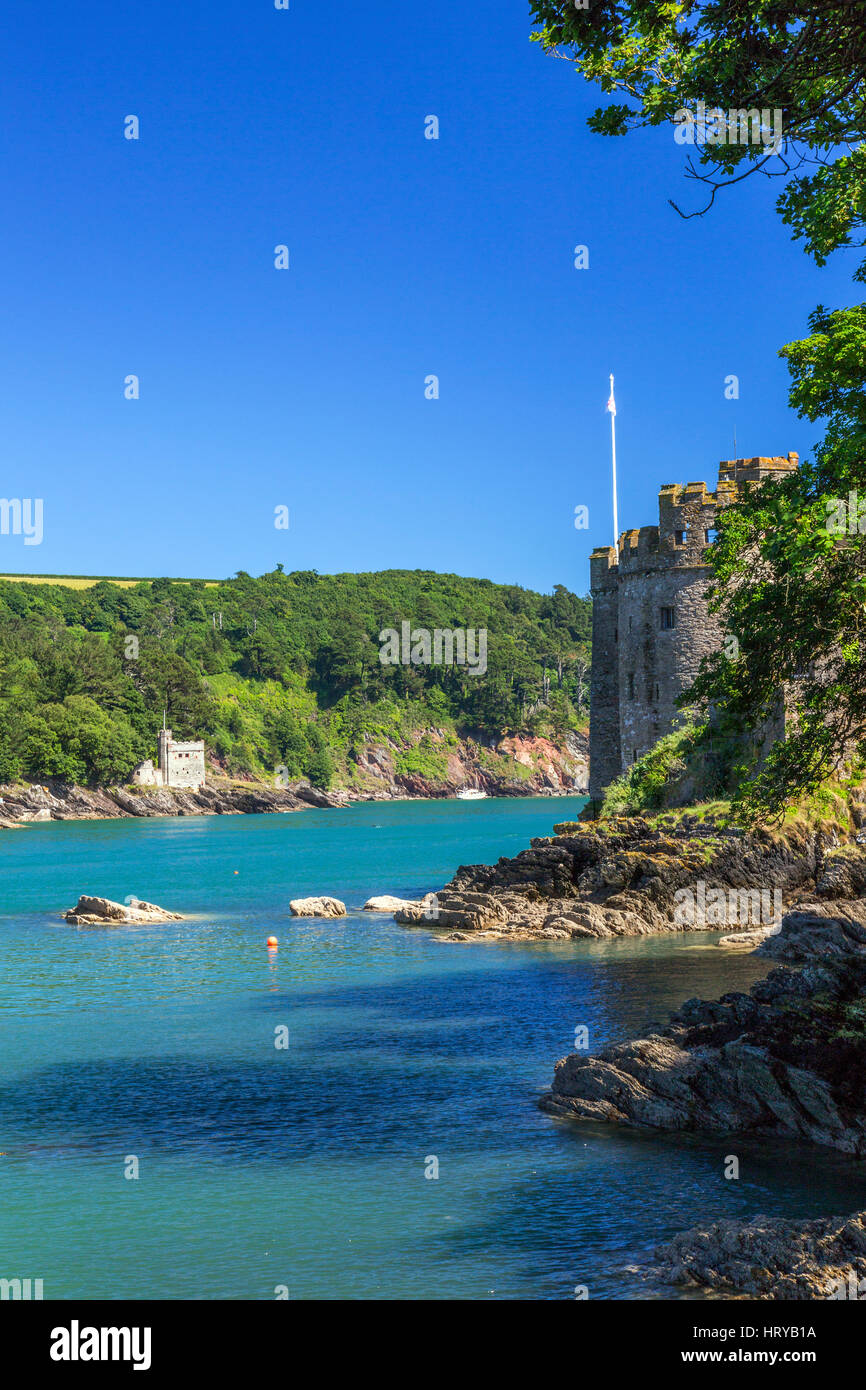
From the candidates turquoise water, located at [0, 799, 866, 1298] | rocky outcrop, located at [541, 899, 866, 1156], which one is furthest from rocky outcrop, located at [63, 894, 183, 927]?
rocky outcrop, located at [541, 899, 866, 1156]

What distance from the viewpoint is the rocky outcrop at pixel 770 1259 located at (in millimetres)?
13367

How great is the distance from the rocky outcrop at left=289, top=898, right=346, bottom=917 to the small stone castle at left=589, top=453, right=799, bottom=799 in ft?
46.9

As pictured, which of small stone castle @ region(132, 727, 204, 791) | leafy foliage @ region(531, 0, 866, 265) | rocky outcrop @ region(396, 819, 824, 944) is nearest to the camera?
leafy foliage @ region(531, 0, 866, 265)

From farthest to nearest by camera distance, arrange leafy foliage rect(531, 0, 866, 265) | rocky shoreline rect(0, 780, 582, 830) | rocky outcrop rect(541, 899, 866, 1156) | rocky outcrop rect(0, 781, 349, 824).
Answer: rocky outcrop rect(0, 781, 349, 824)
rocky shoreline rect(0, 780, 582, 830)
rocky outcrop rect(541, 899, 866, 1156)
leafy foliage rect(531, 0, 866, 265)

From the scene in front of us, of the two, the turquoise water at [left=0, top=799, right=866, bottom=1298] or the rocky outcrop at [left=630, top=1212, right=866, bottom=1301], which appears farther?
the turquoise water at [left=0, top=799, right=866, bottom=1298]

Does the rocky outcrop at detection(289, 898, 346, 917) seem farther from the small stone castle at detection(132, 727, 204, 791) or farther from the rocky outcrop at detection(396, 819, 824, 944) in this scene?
the small stone castle at detection(132, 727, 204, 791)

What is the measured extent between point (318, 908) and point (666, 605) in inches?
774

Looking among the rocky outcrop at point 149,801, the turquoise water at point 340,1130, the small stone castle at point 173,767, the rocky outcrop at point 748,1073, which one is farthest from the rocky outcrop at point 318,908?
the small stone castle at point 173,767

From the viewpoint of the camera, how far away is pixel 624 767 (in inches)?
2243

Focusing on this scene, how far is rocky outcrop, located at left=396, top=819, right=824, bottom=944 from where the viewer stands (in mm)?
43750

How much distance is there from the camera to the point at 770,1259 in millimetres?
13945

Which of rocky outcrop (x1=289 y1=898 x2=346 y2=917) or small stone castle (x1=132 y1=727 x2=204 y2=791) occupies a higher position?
small stone castle (x1=132 y1=727 x2=204 y2=791)
